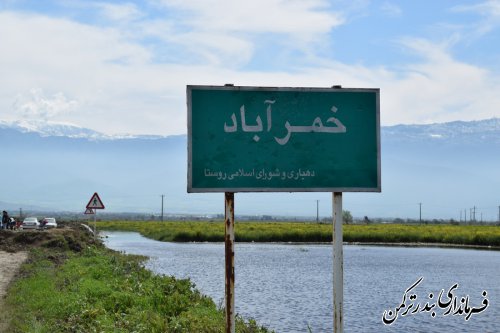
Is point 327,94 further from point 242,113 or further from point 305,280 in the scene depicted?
point 305,280

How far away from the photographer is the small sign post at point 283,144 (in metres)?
9.46

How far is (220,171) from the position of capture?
9469 millimetres

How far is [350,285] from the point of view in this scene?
33438 millimetres

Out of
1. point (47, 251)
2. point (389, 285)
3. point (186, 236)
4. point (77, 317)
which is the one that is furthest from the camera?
point (186, 236)

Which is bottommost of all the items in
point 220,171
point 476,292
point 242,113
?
point 476,292

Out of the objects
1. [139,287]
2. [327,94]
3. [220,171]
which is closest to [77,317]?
[139,287]

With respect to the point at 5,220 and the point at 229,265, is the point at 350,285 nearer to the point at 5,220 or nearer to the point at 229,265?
the point at 229,265

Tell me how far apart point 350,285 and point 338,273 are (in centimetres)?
2446

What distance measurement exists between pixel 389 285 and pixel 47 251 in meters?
20.4

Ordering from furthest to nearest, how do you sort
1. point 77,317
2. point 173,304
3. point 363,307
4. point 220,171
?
point 363,307, point 173,304, point 77,317, point 220,171

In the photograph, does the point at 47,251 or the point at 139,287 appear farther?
the point at 47,251

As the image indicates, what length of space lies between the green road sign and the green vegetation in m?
5.62

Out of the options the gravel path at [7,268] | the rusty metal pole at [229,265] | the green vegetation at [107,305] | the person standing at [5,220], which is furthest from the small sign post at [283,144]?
the person standing at [5,220]

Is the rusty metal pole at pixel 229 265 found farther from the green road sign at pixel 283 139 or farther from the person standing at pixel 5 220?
the person standing at pixel 5 220
